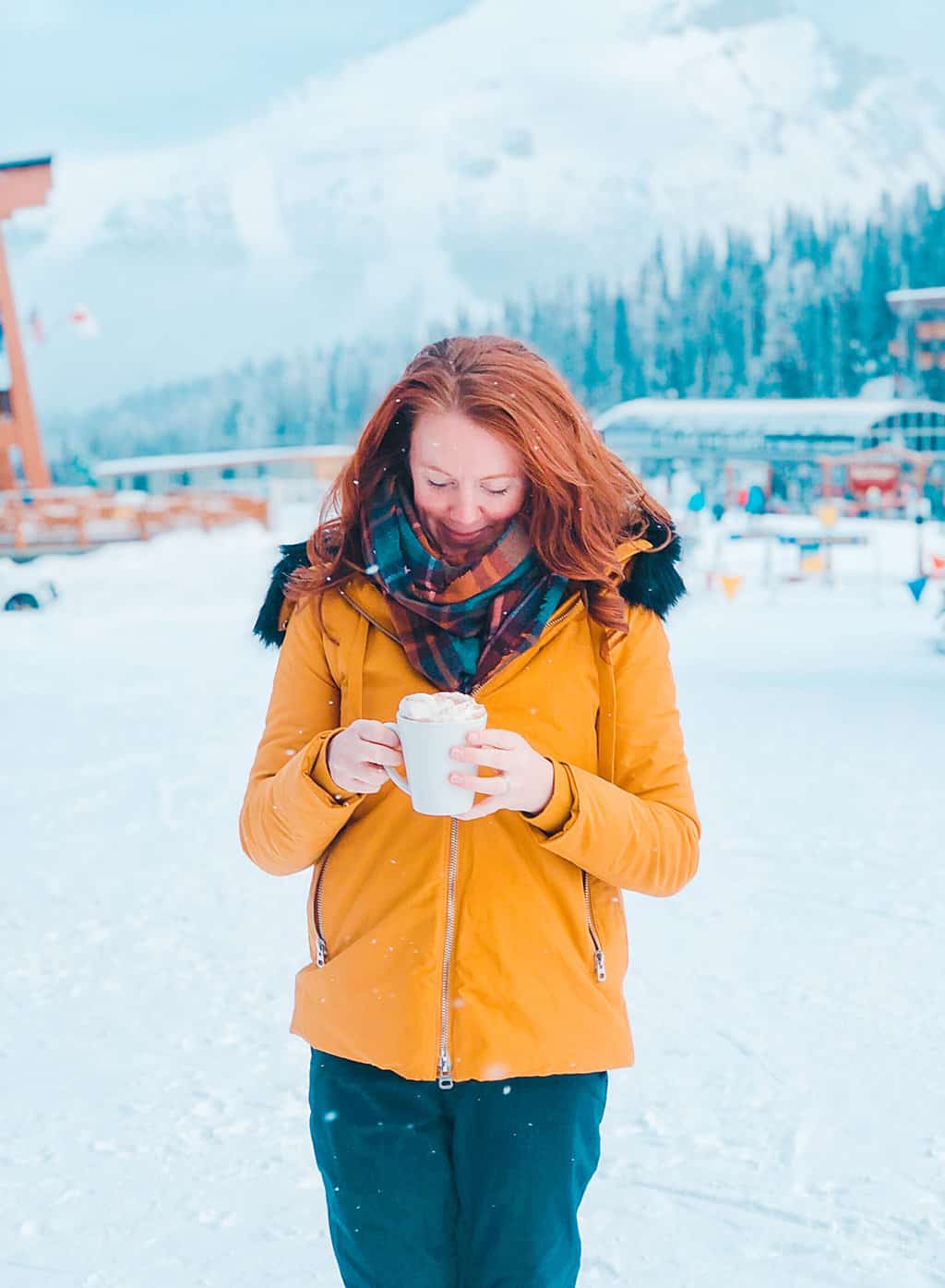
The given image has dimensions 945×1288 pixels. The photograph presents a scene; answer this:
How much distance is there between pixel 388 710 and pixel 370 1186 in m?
0.54

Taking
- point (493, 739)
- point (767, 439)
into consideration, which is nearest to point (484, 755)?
point (493, 739)

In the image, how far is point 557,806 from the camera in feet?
4.10

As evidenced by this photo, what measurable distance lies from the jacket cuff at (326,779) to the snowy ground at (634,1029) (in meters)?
1.13

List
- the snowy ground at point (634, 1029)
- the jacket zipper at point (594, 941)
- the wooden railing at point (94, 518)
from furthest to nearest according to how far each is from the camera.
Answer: the wooden railing at point (94, 518) < the snowy ground at point (634, 1029) < the jacket zipper at point (594, 941)

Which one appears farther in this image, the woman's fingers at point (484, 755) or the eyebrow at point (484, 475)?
the eyebrow at point (484, 475)

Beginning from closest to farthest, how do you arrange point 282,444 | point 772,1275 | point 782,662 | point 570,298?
point 772,1275 < point 782,662 < point 570,298 < point 282,444

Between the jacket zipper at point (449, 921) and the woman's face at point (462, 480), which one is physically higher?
the woman's face at point (462, 480)

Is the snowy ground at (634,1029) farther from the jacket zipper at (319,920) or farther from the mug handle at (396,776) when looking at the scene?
the mug handle at (396,776)

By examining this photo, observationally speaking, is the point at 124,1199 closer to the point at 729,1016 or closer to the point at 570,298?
the point at 729,1016

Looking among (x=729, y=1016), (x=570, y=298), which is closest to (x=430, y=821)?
(x=729, y=1016)

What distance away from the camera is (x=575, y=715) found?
4.52 ft

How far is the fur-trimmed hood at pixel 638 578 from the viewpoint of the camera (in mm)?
1425

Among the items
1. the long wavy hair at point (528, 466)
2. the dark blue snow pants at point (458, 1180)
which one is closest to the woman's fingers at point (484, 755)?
the long wavy hair at point (528, 466)

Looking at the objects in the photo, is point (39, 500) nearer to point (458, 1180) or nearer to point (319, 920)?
point (319, 920)
